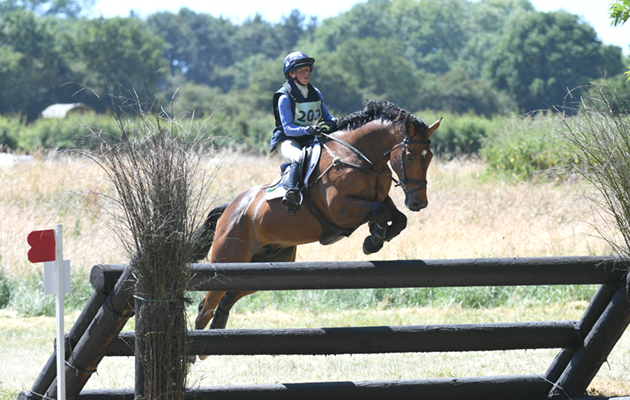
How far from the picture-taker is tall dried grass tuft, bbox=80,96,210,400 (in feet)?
10.6

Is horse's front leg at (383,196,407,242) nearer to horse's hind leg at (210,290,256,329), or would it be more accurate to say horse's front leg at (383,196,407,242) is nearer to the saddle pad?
the saddle pad

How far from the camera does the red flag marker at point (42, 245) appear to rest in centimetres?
327

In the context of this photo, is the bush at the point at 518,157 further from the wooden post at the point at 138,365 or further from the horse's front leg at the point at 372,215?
the wooden post at the point at 138,365

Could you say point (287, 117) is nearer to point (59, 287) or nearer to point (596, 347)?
point (59, 287)

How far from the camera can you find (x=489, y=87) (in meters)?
59.9

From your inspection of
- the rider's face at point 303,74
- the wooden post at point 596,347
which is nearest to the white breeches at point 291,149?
the rider's face at point 303,74

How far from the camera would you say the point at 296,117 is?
217 inches

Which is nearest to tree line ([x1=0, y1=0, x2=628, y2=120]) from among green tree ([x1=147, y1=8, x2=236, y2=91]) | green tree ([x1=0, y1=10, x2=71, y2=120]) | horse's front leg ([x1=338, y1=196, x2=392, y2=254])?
green tree ([x1=0, y1=10, x2=71, y2=120])

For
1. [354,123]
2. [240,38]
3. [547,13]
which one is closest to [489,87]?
[547,13]

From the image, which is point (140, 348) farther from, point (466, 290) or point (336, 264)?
point (466, 290)

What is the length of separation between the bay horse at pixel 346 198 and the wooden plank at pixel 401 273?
0.95 m

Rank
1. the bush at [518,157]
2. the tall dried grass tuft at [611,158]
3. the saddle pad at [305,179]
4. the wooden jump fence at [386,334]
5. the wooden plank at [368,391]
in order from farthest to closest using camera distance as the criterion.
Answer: the bush at [518,157] < the saddle pad at [305,179] < the wooden plank at [368,391] < the tall dried grass tuft at [611,158] < the wooden jump fence at [386,334]

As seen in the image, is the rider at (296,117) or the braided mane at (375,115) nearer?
the braided mane at (375,115)

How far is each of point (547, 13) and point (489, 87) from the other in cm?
907
